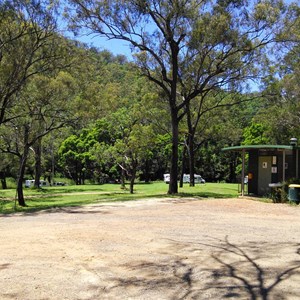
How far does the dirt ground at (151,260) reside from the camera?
5906 mm

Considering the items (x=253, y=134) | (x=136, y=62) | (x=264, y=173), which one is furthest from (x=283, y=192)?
(x=253, y=134)

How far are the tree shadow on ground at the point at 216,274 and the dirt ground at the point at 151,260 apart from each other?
13 mm

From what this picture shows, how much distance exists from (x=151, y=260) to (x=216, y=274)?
1388mm

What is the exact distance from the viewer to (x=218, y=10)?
23.2m

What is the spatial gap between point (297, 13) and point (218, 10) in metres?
4.21

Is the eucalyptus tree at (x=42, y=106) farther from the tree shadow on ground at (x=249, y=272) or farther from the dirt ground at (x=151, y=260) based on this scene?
the tree shadow on ground at (x=249, y=272)

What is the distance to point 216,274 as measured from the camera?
6.63 meters

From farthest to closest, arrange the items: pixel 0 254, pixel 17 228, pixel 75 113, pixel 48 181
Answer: pixel 48 181
pixel 75 113
pixel 17 228
pixel 0 254

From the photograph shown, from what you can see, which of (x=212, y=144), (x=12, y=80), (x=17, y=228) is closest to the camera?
(x=17, y=228)

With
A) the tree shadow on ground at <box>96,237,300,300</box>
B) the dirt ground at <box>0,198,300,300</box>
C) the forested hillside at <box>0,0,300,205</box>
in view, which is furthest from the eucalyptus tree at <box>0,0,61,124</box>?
the tree shadow on ground at <box>96,237,300,300</box>

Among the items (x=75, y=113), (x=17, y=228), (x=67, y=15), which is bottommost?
(x=17, y=228)

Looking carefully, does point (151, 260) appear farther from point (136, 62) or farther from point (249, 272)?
point (136, 62)

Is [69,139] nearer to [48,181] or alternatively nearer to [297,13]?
[48,181]

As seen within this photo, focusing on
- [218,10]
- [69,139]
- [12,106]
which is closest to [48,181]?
[69,139]
